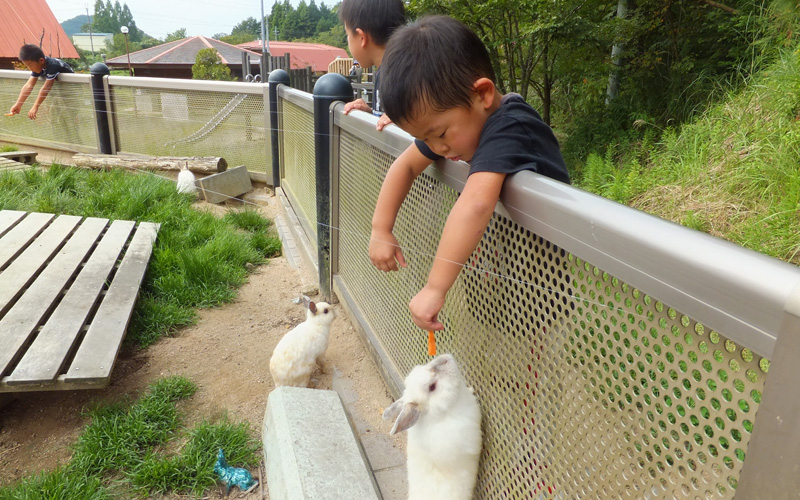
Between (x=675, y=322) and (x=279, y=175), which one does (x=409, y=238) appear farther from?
(x=279, y=175)

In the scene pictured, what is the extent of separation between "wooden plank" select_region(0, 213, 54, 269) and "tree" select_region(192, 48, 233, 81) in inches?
1065

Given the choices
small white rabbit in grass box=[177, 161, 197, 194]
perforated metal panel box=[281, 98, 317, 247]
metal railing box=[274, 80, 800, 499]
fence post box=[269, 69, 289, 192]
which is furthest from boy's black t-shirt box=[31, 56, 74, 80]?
metal railing box=[274, 80, 800, 499]

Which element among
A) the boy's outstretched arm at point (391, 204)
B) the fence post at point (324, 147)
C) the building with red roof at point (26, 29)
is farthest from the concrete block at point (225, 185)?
the building with red roof at point (26, 29)

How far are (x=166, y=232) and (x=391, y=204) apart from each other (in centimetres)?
349

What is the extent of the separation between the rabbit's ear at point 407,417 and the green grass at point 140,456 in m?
1.09

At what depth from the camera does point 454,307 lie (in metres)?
1.91

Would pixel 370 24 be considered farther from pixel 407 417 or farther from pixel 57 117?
pixel 57 117

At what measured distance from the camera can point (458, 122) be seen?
1.52 meters

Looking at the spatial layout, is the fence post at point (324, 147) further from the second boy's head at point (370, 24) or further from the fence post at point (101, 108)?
the fence post at point (101, 108)

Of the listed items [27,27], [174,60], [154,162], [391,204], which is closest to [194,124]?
[154,162]

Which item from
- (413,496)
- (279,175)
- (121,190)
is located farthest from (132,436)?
(279,175)

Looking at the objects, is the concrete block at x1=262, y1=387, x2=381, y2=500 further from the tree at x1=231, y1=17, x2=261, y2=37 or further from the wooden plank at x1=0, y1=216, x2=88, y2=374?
the tree at x1=231, y1=17, x2=261, y2=37

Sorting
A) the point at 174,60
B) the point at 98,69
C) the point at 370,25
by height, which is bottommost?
the point at 174,60

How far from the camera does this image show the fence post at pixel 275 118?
6.28 metres
